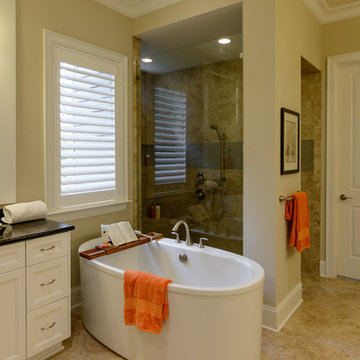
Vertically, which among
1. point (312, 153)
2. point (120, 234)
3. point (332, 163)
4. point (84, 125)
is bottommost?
point (120, 234)

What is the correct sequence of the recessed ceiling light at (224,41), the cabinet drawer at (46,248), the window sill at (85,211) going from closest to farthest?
the cabinet drawer at (46,248), the window sill at (85,211), the recessed ceiling light at (224,41)

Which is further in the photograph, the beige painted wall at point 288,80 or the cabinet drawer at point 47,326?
the beige painted wall at point 288,80

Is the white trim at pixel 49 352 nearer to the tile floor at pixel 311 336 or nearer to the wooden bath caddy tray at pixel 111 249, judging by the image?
the tile floor at pixel 311 336

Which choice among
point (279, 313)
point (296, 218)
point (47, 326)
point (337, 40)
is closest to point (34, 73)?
point (47, 326)

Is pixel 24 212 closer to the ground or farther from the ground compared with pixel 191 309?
farther from the ground

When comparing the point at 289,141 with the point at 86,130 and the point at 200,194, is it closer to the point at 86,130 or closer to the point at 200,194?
the point at 200,194

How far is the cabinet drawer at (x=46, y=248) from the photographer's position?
6.58 feet

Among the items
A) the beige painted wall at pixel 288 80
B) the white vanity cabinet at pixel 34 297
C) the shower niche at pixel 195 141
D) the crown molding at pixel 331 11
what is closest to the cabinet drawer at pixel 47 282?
the white vanity cabinet at pixel 34 297

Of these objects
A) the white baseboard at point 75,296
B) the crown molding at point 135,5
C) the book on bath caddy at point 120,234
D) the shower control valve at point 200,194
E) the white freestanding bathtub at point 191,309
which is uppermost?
the crown molding at point 135,5

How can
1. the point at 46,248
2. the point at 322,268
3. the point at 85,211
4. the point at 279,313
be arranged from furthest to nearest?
the point at 322,268
the point at 85,211
the point at 279,313
the point at 46,248

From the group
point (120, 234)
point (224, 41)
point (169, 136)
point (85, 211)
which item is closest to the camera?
point (120, 234)

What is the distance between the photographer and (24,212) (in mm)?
2285

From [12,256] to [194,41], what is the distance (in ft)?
8.91

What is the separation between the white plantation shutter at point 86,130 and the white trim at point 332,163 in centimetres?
233
